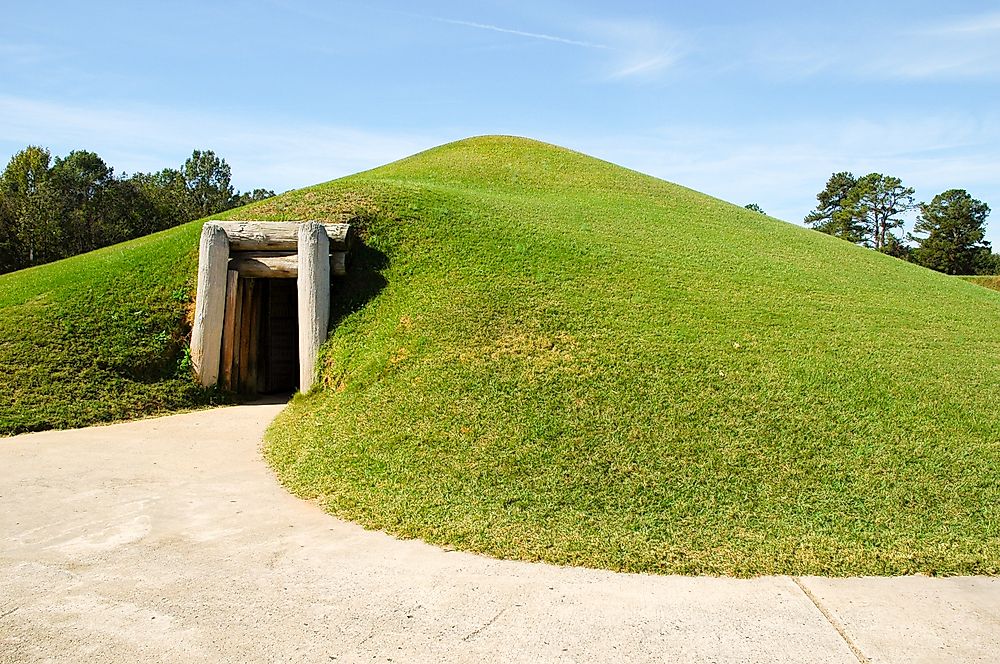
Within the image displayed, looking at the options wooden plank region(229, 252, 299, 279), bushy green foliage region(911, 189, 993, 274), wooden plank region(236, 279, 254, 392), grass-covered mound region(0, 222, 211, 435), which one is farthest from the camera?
bushy green foliage region(911, 189, 993, 274)

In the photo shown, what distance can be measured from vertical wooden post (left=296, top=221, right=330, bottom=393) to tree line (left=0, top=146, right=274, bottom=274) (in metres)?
24.7

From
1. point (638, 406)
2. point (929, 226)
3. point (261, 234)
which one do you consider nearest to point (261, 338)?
point (261, 234)

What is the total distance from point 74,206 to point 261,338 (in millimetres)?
29037

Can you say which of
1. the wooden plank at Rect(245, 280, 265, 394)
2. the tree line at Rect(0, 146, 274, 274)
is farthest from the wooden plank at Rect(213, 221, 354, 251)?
the tree line at Rect(0, 146, 274, 274)

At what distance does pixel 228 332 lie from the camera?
1020 cm

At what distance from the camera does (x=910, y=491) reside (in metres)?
6.00

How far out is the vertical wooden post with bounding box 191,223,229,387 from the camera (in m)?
9.86

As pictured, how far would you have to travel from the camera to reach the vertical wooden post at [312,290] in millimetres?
9586

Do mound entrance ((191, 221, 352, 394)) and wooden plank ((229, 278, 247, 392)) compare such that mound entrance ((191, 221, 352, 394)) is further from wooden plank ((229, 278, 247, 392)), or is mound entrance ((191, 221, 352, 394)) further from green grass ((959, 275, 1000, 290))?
green grass ((959, 275, 1000, 290))

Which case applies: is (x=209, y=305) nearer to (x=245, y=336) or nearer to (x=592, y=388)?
(x=245, y=336)

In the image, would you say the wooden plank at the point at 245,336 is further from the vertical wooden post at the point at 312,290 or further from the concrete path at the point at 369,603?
the concrete path at the point at 369,603

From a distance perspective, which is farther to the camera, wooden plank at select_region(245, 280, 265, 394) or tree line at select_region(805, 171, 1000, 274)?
tree line at select_region(805, 171, 1000, 274)

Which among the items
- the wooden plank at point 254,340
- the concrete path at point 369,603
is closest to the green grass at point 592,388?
the concrete path at point 369,603

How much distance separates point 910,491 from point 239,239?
8.97 m
